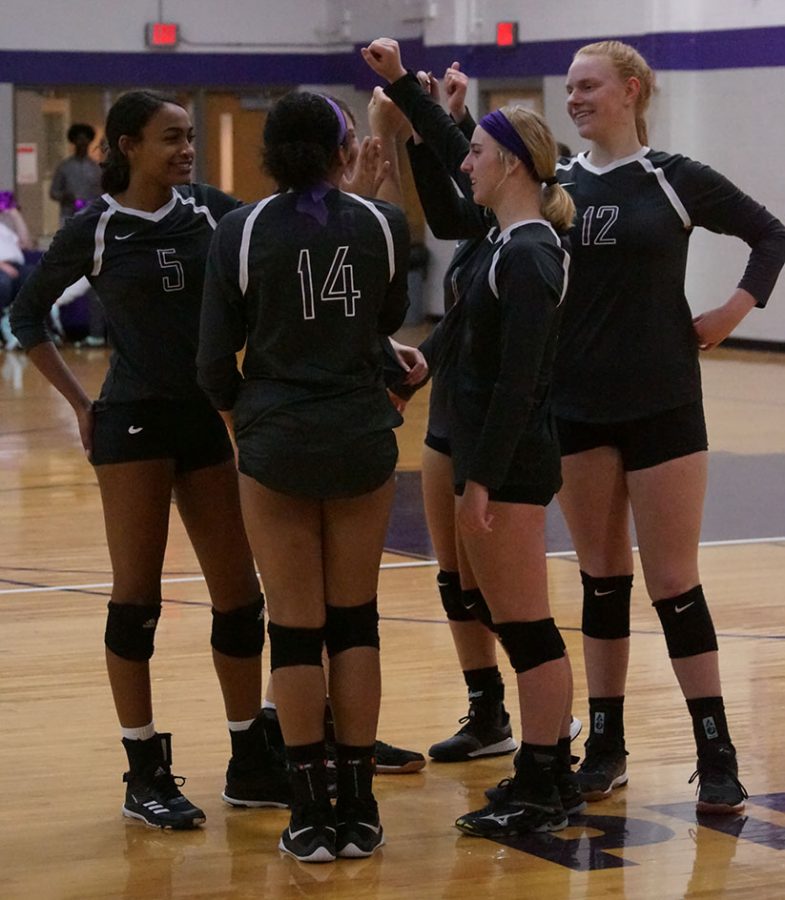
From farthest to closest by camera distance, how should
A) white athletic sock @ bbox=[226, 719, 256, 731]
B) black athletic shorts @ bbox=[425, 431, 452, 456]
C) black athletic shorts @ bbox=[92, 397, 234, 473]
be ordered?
1. black athletic shorts @ bbox=[425, 431, 452, 456]
2. white athletic sock @ bbox=[226, 719, 256, 731]
3. black athletic shorts @ bbox=[92, 397, 234, 473]

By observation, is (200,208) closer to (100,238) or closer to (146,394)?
(100,238)

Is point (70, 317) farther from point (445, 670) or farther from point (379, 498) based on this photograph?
point (379, 498)

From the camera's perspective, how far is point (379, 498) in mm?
3568

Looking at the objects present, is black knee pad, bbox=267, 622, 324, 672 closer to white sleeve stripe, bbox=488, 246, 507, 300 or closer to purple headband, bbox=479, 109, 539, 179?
white sleeve stripe, bbox=488, 246, 507, 300

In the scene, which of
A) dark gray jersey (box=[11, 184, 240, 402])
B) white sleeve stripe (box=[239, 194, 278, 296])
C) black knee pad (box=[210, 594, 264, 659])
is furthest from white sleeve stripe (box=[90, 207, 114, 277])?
black knee pad (box=[210, 594, 264, 659])

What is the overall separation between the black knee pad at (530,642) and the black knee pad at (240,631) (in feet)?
1.96

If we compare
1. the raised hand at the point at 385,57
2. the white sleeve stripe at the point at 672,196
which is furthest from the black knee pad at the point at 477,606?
the raised hand at the point at 385,57

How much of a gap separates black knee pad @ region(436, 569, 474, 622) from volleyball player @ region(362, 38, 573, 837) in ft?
2.01

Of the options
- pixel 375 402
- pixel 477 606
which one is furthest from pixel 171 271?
pixel 477 606

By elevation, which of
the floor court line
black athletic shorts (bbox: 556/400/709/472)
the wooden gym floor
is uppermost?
black athletic shorts (bbox: 556/400/709/472)

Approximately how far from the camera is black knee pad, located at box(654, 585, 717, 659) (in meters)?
3.90

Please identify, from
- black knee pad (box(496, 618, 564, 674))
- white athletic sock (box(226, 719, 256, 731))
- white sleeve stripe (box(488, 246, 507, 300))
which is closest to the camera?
white sleeve stripe (box(488, 246, 507, 300))

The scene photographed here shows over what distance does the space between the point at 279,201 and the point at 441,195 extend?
0.60 metres

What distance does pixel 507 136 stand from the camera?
141 inches
